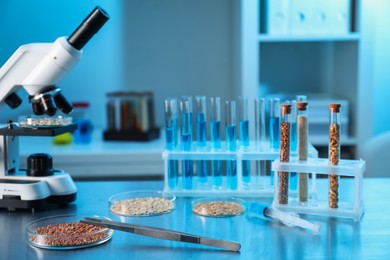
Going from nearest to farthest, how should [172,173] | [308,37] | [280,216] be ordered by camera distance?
[280,216], [172,173], [308,37]

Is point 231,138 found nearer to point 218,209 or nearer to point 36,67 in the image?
point 218,209

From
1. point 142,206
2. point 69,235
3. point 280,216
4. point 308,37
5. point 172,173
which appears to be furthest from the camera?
point 308,37

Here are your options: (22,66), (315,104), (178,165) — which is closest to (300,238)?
(178,165)

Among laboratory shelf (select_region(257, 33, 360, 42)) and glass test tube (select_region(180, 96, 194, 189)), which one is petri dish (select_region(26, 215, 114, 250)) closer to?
glass test tube (select_region(180, 96, 194, 189))

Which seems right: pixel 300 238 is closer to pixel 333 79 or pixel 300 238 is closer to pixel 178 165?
pixel 178 165

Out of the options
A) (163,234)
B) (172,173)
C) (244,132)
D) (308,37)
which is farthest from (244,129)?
(308,37)

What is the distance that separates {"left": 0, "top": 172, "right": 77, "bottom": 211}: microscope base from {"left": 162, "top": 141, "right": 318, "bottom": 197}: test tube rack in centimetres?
24

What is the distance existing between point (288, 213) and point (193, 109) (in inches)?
16.3

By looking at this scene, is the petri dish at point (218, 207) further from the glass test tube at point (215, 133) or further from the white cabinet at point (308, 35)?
the white cabinet at point (308, 35)

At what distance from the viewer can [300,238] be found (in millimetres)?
1188

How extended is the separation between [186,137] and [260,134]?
0.66ft

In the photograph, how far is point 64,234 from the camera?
1184 mm

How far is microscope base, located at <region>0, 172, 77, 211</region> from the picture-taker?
1.38 m

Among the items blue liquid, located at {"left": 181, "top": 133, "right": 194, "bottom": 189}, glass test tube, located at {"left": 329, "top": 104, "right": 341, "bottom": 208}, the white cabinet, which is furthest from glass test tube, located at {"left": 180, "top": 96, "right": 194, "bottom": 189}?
the white cabinet
